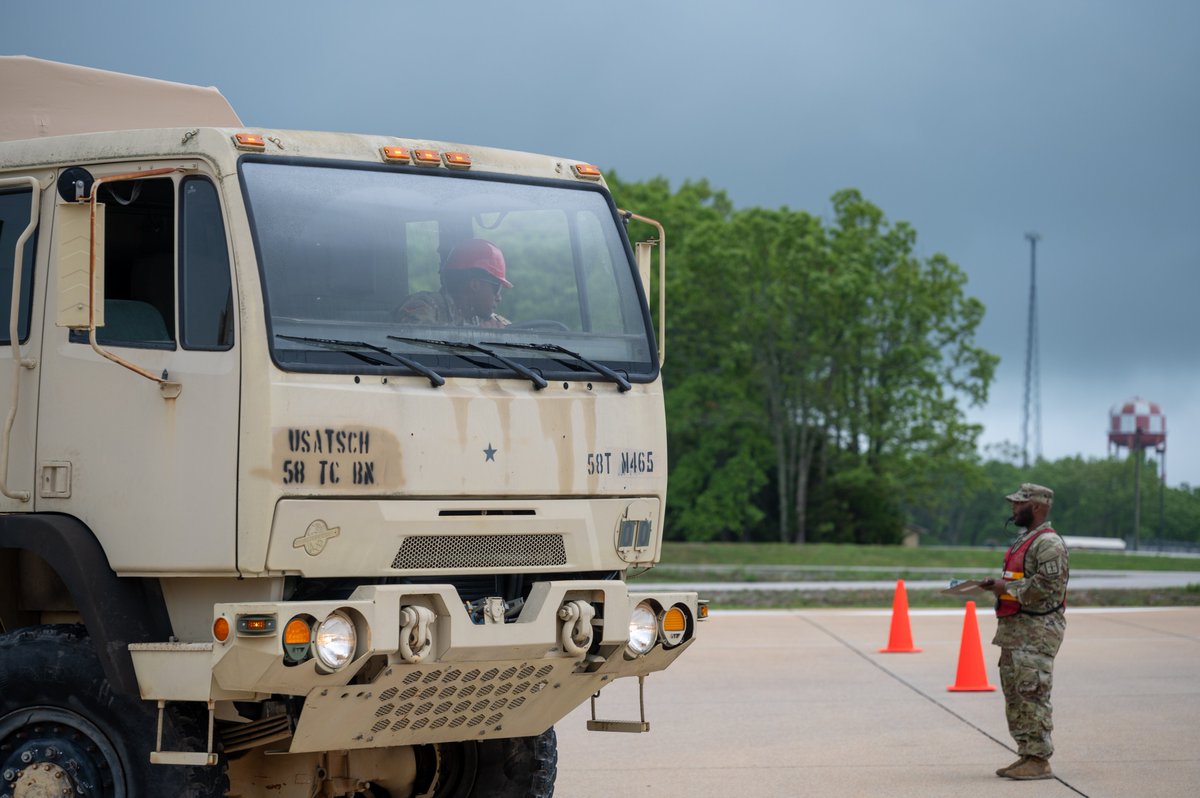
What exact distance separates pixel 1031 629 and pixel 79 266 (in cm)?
603

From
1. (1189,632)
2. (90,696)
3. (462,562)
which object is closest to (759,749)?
(462,562)

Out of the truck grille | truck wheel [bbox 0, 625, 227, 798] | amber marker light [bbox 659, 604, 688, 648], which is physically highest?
the truck grille

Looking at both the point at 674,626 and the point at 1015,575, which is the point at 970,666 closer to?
the point at 1015,575

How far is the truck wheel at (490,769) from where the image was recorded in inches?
273

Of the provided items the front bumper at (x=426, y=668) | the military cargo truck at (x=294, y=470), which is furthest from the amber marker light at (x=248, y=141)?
the front bumper at (x=426, y=668)

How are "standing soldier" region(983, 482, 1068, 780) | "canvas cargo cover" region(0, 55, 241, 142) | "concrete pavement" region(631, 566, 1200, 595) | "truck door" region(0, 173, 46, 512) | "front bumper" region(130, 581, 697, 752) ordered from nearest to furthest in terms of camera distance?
1. "front bumper" region(130, 581, 697, 752)
2. "truck door" region(0, 173, 46, 512)
3. "canvas cargo cover" region(0, 55, 241, 142)
4. "standing soldier" region(983, 482, 1068, 780)
5. "concrete pavement" region(631, 566, 1200, 595)

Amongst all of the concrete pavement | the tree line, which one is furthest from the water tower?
the concrete pavement

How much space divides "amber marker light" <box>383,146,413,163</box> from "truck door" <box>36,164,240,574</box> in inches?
30.1

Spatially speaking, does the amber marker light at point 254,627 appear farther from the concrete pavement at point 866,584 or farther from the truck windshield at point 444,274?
the concrete pavement at point 866,584

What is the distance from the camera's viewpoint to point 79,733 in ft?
19.1

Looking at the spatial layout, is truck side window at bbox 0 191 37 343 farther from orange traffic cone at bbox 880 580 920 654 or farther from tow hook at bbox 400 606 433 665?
orange traffic cone at bbox 880 580 920 654

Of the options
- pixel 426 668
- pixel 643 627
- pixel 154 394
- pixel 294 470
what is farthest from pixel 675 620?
pixel 154 394

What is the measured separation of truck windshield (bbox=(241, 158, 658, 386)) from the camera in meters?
5.88

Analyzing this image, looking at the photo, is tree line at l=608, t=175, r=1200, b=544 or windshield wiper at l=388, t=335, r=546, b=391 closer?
windshield wiper at l=388, t=335, r=546, b=391
